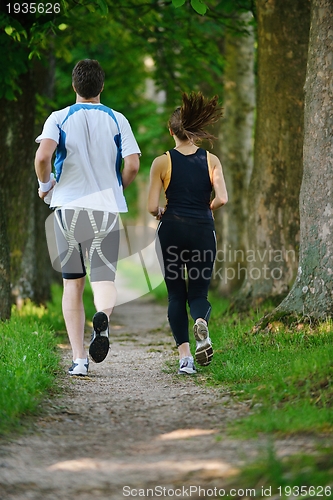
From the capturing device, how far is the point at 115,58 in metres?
17.7

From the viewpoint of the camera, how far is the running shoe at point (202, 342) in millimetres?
5977

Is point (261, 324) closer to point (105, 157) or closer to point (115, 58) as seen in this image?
point (105, 157)

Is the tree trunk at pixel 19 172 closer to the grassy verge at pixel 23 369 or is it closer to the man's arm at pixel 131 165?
the grassy verge at pixel 23 369

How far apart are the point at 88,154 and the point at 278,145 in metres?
4.21

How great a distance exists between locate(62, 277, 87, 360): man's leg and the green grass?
1.12 m

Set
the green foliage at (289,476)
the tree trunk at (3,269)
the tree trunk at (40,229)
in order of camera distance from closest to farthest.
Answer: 1. the green foliage at (289,476)
2. the tree trunk at (3,269)
3. the tree trunk at (40,229)

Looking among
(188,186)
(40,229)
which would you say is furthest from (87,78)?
(40,229)

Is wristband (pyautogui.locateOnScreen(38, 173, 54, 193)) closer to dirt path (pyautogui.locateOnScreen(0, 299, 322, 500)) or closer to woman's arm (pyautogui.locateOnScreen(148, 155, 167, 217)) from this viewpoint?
woman's arm (pyautogui.locateOnScreen(148, 155, 167, 217))

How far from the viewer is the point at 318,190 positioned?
23.1 ft

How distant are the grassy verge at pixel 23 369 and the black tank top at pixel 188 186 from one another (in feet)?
5.42

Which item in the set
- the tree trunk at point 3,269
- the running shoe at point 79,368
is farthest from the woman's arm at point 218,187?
the tree trunk at point 3,269

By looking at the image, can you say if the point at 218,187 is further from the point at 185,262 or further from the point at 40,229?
the point at 40,229

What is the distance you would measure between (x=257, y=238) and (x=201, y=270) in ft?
12.8

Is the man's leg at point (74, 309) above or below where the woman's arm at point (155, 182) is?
below
